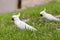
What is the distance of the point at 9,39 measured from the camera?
17.9 ft

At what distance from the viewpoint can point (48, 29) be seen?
20.1 feet

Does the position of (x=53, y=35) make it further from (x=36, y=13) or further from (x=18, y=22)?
(x=36, y=13)

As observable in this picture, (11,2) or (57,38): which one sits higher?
(57,38)

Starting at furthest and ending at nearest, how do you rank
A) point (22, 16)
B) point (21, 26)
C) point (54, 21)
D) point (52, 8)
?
point (52, 8), point (22, 16), point (54, 21), point (21, 26)

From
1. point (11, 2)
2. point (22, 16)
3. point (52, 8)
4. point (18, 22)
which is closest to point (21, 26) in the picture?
point (18, 22)

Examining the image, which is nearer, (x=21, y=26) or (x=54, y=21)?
(x=21, y=26)

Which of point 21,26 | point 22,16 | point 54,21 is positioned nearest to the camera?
point 21,26

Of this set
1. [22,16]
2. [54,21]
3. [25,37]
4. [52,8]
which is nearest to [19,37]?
[25,37]

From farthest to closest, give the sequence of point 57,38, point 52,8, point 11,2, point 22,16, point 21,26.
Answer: point 11,2, point 52,8, point 22,16, point 21,26, point 57,38

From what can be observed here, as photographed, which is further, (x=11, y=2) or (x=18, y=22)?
(x=11, y=2)

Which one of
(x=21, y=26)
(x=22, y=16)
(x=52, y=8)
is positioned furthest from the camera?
(x=52, y=8)

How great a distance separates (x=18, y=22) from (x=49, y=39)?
1159 millimetres

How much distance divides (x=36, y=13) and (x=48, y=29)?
2.15m

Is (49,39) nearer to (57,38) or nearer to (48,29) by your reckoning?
A: (57,38)
